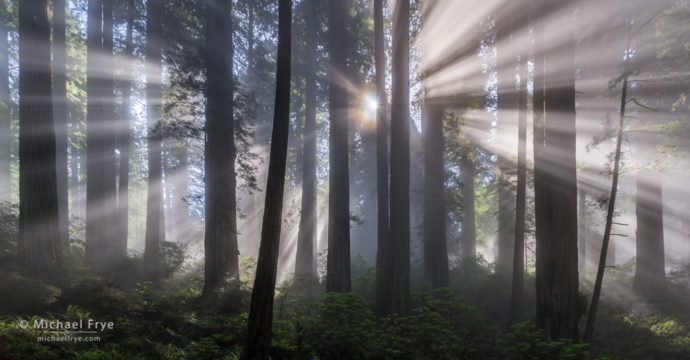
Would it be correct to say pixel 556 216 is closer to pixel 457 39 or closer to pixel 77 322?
pixel 457 39

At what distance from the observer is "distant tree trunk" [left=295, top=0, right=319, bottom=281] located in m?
18.7

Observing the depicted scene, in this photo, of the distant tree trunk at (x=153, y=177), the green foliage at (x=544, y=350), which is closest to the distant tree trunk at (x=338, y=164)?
the green foliage at (x=544, y=350)

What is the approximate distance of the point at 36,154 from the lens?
8.80m

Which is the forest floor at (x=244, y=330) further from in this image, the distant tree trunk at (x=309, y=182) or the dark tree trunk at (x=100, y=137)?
the distant tree trunk at (x=309, y=182)

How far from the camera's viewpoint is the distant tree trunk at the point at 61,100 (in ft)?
53.0

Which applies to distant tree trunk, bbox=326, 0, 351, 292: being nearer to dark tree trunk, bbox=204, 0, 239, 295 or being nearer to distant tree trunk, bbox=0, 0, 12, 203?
dark tree trunk, bbox=204, 0, 239, 295

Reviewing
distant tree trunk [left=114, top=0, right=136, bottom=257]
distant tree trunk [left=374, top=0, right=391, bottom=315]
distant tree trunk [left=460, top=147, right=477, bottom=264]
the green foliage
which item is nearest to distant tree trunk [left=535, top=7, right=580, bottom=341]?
the green foliage

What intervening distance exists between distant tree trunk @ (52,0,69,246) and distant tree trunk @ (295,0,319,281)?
33.1 ft

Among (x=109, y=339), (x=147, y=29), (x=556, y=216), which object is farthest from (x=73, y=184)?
(x=556, y=216)

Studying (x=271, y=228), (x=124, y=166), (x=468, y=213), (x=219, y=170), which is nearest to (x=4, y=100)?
(x=124, y=166)

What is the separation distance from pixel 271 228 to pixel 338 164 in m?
7.30

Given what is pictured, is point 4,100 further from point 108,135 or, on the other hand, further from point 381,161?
point 381,161

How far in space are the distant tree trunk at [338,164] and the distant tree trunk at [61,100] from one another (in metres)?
10.3

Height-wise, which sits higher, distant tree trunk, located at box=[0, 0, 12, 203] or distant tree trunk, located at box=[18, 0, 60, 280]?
distant tree trunk, located at box=[0, 0, 12, 203]
